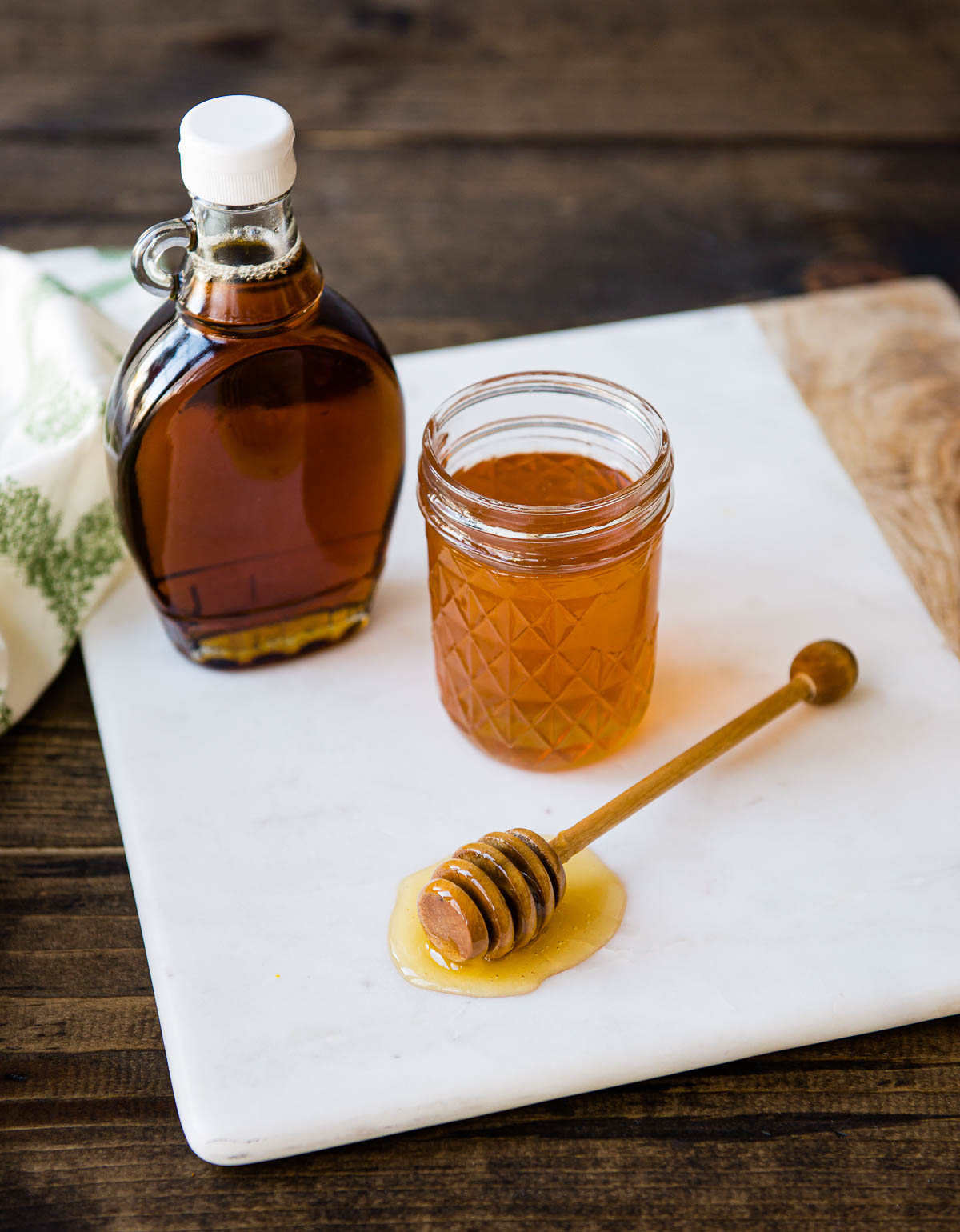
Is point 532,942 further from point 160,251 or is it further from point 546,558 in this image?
point 160,251

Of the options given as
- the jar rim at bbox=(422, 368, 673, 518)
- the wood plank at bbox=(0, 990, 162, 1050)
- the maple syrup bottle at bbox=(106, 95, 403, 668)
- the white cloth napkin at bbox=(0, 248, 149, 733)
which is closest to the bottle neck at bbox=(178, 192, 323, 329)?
the maple syrup bottle at bbox=(106, 95, 403, 668)

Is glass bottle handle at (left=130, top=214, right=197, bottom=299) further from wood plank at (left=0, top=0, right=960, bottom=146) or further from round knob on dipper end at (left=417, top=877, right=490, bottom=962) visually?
wood plank at (left=0, top=0, right=960, bottom=146)

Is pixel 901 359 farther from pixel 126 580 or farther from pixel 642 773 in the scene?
pixel 126 580

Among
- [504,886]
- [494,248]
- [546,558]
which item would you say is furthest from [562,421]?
[494,248]

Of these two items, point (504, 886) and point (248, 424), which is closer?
point (504, 886)

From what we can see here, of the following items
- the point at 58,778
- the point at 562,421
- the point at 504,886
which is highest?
the point at 562,421

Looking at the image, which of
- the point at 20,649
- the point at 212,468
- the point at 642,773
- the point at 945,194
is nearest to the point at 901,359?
the point at 945,194

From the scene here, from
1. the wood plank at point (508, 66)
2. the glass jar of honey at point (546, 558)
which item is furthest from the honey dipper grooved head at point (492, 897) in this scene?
the wood plank at point (508, 66)

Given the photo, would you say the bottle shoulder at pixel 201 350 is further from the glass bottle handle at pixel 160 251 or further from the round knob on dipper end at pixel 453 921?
the round knob on dipper end at pixel 453 921
